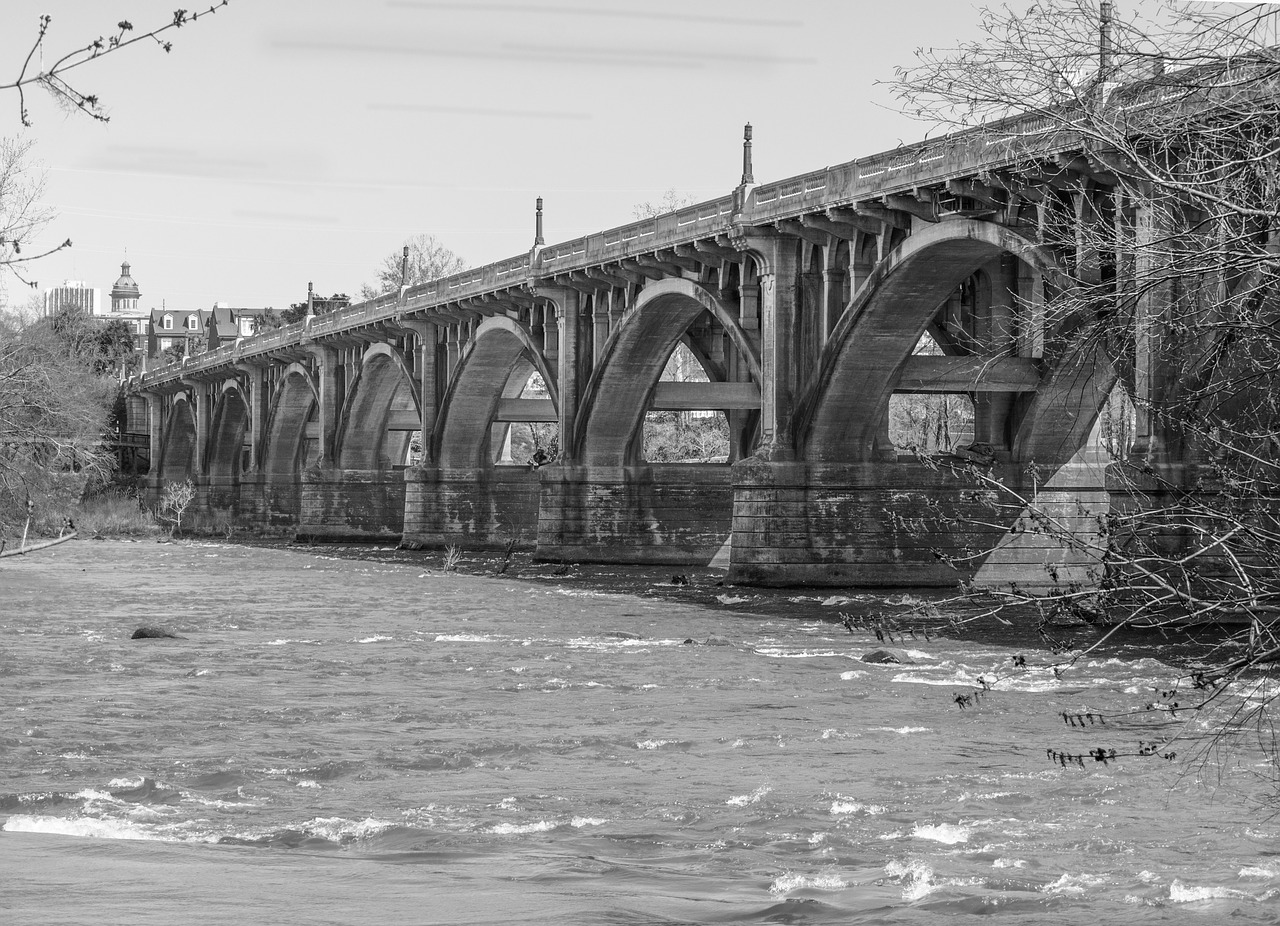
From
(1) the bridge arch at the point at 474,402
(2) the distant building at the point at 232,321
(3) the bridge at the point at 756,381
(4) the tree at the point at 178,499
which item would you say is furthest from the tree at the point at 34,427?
(2) the distant building at the point at 232,321

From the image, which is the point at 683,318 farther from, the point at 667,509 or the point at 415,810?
the point at 415,810

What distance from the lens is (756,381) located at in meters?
48.9

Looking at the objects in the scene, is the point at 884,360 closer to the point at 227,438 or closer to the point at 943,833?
the point at 943,833

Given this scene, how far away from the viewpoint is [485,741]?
59.4 feet

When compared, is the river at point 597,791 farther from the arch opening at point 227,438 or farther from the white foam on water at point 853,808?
the arch opening at point 227,438

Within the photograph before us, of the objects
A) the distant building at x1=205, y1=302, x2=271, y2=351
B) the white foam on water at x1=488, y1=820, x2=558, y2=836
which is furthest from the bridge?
the distant building at x1=205, y1=302, x2=271, y2=351

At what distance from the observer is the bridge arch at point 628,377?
173 feet

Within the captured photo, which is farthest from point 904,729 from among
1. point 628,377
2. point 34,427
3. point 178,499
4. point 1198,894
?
point 178,499

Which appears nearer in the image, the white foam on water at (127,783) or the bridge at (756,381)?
the white foam on water at (127,783)

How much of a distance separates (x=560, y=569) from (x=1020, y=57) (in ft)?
145

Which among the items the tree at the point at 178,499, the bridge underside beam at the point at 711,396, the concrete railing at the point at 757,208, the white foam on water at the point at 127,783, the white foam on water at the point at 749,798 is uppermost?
the concrete railing at the point at 757,208

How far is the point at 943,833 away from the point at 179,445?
113289 mm

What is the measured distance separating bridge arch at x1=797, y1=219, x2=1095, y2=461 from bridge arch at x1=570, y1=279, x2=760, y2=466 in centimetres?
1005

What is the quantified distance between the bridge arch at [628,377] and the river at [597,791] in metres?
24.1
